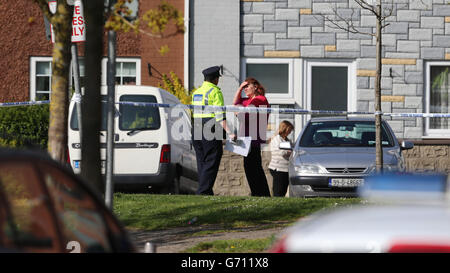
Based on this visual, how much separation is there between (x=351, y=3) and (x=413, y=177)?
17.5 meters

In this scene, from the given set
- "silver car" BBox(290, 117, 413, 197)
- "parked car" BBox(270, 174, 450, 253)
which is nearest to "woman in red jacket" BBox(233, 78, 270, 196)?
"silver car" BBox(290, 117, 413, 197)

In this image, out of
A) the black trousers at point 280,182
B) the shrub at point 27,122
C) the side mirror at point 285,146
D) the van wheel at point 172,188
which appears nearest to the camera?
the van wheel at point 172,188

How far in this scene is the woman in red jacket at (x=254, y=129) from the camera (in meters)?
14.1

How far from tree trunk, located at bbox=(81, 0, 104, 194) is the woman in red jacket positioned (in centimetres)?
714

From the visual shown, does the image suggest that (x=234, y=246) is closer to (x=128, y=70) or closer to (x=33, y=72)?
(x=128, y=70)

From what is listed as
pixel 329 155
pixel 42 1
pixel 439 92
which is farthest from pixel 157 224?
pixel 439 92

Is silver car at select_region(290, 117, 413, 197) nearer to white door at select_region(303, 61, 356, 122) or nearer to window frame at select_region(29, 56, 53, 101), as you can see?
white door at select_region(303, 61, 356, 122)

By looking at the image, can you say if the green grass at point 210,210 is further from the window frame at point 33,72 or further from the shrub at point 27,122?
the window frame at point 33,72

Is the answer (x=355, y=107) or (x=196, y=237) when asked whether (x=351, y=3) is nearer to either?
(x=355, y=107)

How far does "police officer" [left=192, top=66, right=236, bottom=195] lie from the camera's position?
13.1 metres

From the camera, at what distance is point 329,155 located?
44.7ft

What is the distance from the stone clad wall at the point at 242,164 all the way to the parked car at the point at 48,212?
14900mm

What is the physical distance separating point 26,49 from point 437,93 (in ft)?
29.3

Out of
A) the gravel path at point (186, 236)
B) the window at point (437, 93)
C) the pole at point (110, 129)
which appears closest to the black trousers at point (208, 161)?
the gravel path at point (186, 236)
